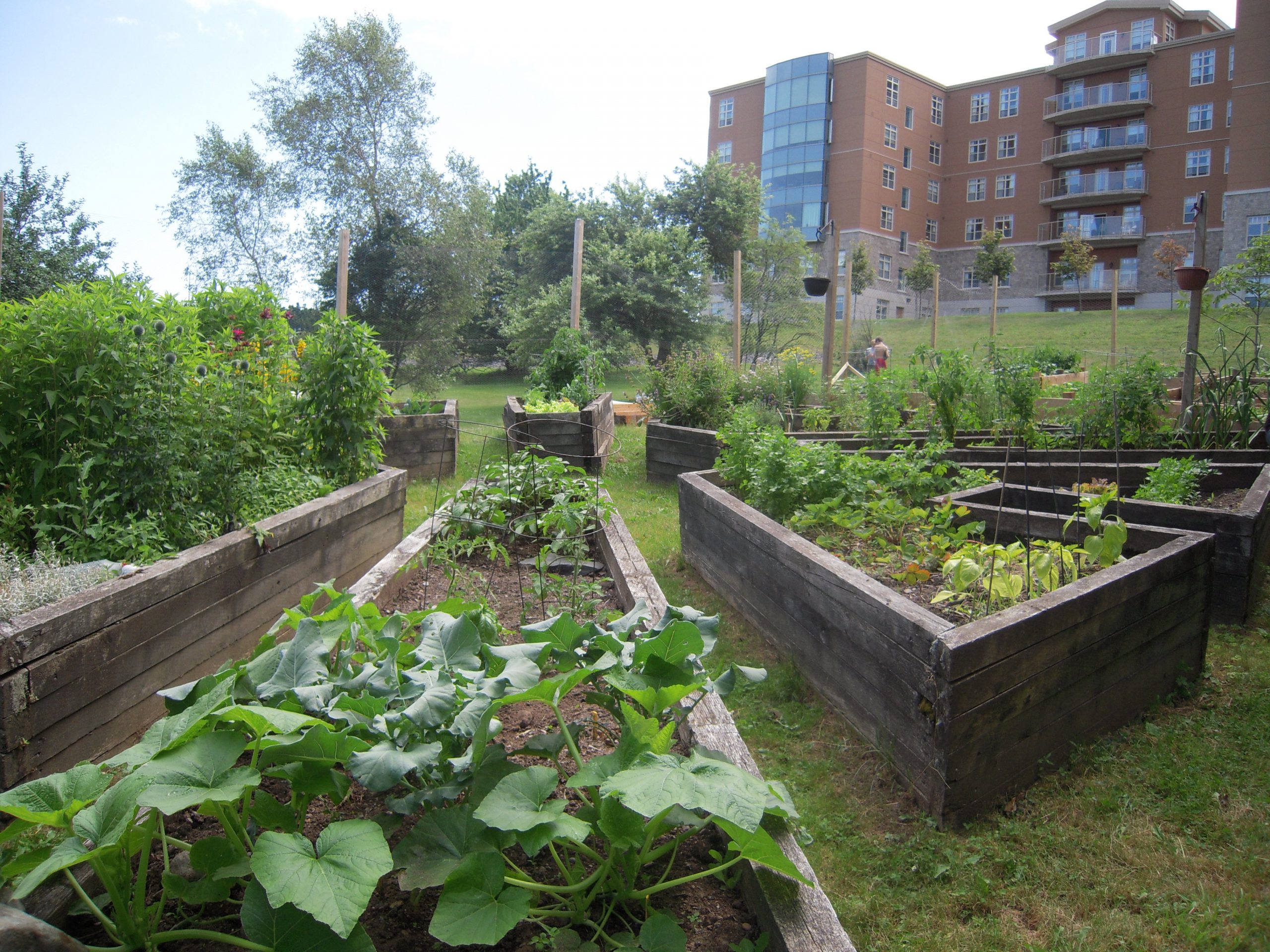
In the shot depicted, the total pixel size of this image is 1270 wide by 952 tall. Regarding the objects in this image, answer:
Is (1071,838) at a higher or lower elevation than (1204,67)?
lower

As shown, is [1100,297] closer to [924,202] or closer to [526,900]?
[924,202]

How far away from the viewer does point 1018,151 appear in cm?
3869

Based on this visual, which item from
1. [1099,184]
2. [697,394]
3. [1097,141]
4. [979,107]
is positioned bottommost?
[697,394]

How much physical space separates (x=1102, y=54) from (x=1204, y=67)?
165 inches

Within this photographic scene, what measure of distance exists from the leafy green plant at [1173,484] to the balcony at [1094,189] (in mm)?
38617

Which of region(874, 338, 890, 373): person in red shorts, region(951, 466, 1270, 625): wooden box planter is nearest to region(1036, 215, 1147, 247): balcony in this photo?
region(874, 338, 890, 373): person in red shorts

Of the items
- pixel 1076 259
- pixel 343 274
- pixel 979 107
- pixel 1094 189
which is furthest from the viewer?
pixel 979 107

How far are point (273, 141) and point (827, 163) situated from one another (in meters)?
28.7

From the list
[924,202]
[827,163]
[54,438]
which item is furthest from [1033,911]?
[924,202]

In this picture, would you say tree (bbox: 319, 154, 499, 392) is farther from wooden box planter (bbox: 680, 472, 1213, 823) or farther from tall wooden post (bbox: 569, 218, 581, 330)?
wooden box planter (bbox: 680, 472, 1213, 823)

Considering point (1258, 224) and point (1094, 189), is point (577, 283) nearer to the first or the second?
point (1258, 224)

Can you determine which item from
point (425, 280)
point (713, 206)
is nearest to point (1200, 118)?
point (713, 206)

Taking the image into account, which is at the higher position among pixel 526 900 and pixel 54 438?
pixel 54 438

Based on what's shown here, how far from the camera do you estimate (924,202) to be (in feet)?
135
